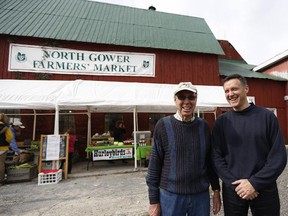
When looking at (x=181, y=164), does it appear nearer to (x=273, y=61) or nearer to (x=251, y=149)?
(x=251, y=149)

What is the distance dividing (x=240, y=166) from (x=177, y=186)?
0.57 m

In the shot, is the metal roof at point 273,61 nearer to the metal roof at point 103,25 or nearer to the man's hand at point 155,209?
the metal roof at point 103,25

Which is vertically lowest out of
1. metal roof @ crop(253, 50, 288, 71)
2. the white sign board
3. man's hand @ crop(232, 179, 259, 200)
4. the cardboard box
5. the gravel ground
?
the gravel ground

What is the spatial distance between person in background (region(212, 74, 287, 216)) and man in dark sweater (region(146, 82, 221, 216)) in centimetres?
17

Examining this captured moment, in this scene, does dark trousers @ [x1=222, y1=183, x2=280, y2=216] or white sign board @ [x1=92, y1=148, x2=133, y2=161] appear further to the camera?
white sign board @ [x1=92, y1=148, x2=133, y2=161]

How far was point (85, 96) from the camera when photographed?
6594 mm

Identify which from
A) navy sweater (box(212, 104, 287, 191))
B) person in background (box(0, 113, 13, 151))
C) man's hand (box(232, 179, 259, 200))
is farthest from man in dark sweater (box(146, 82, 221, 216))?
person in background (box(0, 113, 13, 151))

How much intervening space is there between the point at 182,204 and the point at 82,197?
3.36m

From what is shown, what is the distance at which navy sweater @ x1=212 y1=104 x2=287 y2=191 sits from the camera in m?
1.54

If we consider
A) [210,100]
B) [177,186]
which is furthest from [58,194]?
[210,100]

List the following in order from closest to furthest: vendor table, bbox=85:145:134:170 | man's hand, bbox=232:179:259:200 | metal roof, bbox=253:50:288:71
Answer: man's hand, bbox=232:179:259:200 → vendor table, bbox=85:145:134:170 → metal roof, bbox=253:50:288:71

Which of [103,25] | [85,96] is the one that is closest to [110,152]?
[85,96]

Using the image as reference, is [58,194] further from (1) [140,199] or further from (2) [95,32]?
(2) [95,32]

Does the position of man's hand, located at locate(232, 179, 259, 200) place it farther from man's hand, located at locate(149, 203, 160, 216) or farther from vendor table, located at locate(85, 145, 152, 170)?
vendor table, located at locate(85, 145, 152, 170)
